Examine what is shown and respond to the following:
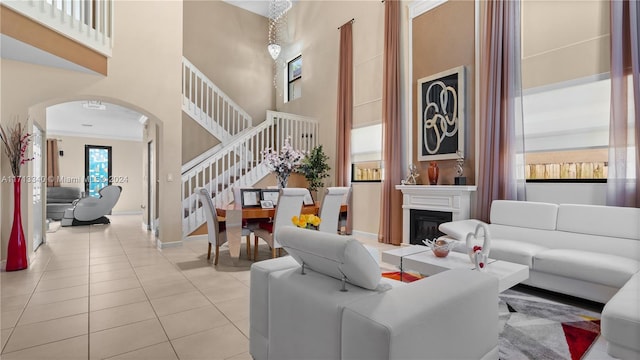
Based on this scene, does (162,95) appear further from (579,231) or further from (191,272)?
(579,231)

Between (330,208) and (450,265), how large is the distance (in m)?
1.98

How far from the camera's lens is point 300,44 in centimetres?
788

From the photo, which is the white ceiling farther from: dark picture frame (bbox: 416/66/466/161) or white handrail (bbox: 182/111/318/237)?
dark picture frame (bbox: 416/66/466/161)

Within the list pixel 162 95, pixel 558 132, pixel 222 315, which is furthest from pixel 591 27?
pixel 162 95

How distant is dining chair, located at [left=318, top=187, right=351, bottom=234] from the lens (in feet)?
13.7

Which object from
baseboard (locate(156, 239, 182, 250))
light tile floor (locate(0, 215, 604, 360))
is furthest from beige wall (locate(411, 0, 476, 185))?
baseboard (locate(156, 239, 182, 250))

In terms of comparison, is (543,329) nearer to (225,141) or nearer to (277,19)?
(225,141)

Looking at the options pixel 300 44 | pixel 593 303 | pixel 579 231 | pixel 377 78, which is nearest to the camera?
pixel 593 303

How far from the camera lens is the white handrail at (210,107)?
677 centimetres

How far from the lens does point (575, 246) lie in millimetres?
3002

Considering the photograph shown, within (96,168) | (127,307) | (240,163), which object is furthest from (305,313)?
(96,168)

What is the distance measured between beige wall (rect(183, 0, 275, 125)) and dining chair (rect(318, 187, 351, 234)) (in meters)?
4.96

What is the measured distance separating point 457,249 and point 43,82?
5.27 meters

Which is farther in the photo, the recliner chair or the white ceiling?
the white ceiling
